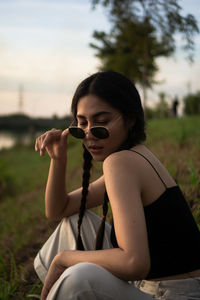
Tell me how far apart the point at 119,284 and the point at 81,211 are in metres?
0.71

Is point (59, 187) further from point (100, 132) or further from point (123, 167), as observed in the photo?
point (123, 167)


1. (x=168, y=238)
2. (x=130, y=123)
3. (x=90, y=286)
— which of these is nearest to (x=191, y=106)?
(x=130, y=123)

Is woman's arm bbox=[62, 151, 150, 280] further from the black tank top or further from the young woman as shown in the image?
the black tank top

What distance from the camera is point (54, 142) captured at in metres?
2.20

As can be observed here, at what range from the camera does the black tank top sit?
1512mm

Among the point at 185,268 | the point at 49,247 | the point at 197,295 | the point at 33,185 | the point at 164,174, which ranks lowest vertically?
the point at 33,185

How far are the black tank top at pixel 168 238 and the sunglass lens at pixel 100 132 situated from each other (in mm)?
392

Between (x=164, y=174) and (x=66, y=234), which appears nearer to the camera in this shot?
(x=164, y=174)

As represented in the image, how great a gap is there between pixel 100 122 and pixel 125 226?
617 millimetres

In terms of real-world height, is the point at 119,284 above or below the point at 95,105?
below

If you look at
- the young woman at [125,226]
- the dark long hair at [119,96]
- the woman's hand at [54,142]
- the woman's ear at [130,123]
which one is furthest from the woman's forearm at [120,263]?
the woman's hand at [54,142]

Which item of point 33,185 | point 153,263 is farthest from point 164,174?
point 33,185

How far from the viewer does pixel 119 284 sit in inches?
55.0

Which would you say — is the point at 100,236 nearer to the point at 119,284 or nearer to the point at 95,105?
the point at 119,284
